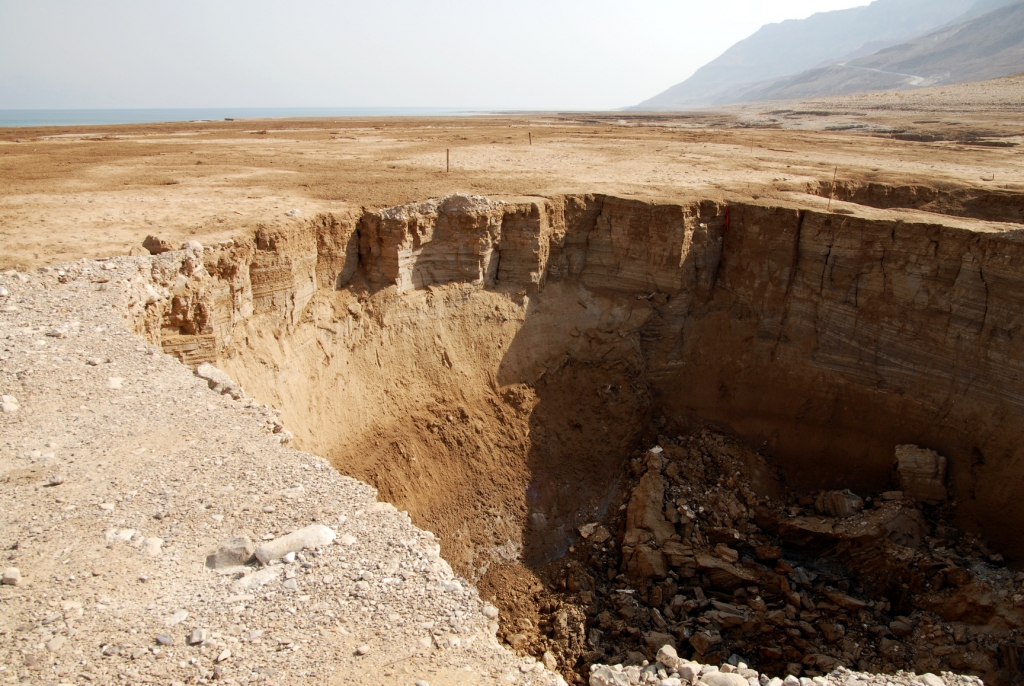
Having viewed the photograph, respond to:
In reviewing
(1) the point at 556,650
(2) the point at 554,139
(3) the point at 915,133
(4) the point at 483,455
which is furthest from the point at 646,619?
(3) the point at 915,133

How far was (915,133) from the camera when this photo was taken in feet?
94.8

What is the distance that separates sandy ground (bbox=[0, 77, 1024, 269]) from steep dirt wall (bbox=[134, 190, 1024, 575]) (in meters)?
1.00

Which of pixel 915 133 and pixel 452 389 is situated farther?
pixel 915 133

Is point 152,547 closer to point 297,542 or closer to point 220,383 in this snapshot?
point 297,542

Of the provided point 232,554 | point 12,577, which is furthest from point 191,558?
point 12,577

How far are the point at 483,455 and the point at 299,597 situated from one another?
735cm

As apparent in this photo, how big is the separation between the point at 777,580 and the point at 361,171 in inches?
505

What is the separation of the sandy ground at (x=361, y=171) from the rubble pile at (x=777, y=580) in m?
5.95

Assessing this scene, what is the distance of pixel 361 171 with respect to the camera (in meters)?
16.1

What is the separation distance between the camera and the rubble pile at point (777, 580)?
898 centimetres

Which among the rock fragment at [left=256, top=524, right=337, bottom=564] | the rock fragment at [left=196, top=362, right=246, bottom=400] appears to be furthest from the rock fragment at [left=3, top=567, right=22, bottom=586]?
the rock fragment at [left=196, top=362, right=246, bottom=400]

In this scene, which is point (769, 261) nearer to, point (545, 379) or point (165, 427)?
point (545, 379)

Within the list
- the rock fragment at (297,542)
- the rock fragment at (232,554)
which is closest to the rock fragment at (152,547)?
the rock fragment at (232,554)

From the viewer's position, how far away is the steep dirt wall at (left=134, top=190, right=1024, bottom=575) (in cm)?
1051
